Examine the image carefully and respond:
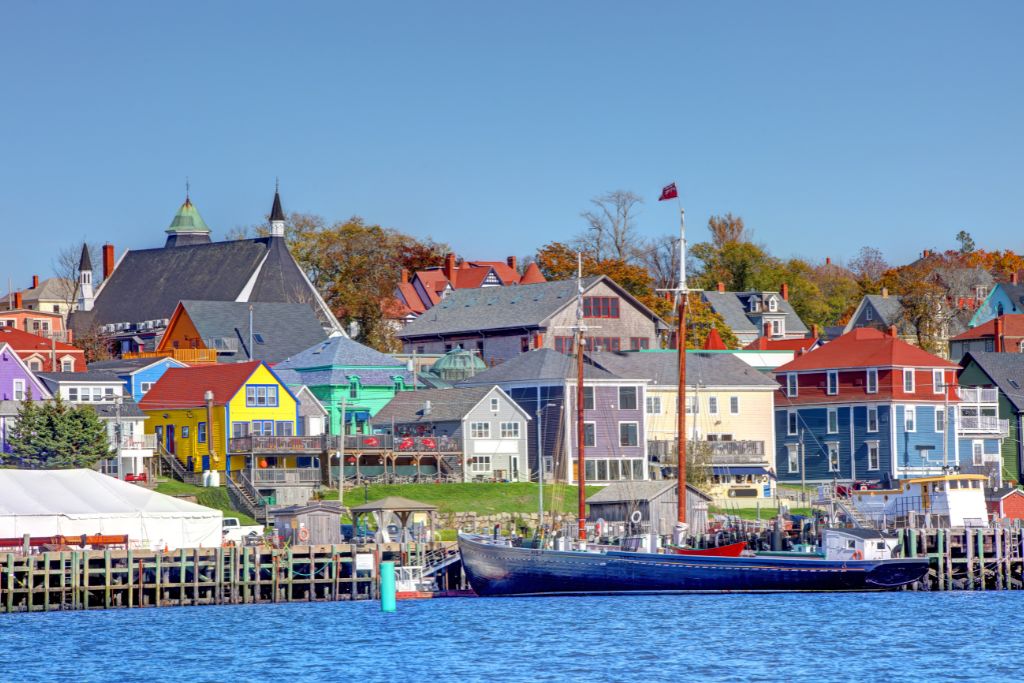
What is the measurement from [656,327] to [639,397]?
19940 mm

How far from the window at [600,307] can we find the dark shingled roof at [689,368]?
778cm

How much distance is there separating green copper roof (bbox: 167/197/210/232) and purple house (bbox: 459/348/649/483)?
7214 centimetres

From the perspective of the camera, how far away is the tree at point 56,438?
89438 mm

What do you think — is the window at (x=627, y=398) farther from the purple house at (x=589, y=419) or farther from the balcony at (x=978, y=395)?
→ the balcony at (x=978, y=395)

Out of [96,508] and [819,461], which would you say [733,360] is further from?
[96,508]

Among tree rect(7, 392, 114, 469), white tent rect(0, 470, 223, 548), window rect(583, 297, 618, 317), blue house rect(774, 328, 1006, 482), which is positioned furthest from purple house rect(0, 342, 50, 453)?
blue house rect(774, 328, 1006, 482)

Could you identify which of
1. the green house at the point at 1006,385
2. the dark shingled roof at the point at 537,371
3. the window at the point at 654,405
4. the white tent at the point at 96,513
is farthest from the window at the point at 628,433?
the white tent at the point at 96,513

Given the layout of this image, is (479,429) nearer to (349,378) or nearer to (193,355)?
(349,378)

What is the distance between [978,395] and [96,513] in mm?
57159

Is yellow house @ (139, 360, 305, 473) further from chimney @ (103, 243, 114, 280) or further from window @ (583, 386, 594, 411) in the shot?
chimney @ (103, 243, 114, 280)

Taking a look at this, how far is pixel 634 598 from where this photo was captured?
227 feet

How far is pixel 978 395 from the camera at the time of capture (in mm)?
109375

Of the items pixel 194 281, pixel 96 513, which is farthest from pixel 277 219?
pixel 96 513

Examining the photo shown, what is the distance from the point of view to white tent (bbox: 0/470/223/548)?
7194cm
